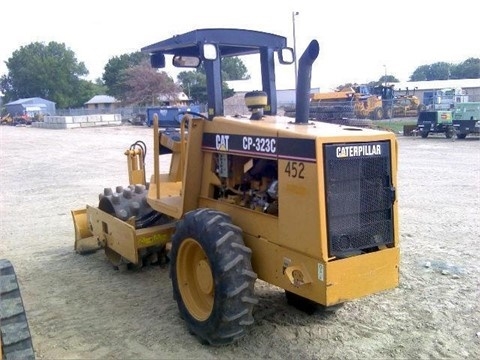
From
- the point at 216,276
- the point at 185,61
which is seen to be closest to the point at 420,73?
the point at 185,61

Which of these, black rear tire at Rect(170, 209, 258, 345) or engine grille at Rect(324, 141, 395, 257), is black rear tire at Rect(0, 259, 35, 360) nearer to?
black rear tire at Rect(170, 209, 258, 345)

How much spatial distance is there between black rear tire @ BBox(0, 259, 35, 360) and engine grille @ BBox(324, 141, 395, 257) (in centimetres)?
233

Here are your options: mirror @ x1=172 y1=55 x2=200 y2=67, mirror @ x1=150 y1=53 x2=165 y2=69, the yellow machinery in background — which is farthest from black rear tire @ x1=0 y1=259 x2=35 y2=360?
the yellow machinery in background

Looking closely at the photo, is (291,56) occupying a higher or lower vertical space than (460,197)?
higher

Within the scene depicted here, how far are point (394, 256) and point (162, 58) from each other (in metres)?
3.19

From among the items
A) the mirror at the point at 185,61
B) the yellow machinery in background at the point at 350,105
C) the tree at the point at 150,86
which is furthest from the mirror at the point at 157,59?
the tree at the point at 150,86

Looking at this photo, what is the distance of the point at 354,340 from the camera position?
438 centimetres

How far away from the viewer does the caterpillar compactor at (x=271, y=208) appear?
3.80 meters

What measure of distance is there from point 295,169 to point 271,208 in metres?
0.56

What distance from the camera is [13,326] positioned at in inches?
154

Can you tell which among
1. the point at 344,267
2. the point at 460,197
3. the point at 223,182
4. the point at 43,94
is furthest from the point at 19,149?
the point at 43,94

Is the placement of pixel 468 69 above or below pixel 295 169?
above

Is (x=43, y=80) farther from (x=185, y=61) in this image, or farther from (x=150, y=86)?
(x=185, y=61)

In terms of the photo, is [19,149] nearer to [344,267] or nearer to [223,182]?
[223,182]
